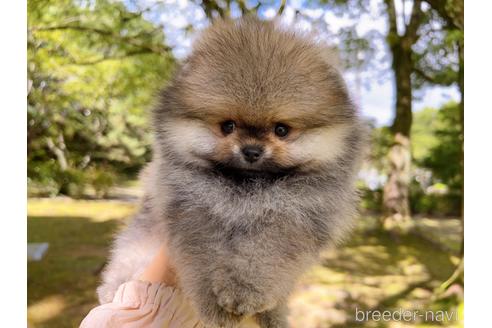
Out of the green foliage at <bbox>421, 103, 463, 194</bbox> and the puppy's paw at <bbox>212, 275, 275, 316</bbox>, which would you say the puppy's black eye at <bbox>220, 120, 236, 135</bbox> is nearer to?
the puppy's paw at <bbox>212, 275, 275, 316</bbox>

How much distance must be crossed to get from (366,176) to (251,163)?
1622 millimetres

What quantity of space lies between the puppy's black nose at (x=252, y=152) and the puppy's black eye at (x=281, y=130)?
0.16ft

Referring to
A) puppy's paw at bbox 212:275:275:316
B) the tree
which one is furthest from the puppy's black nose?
the tree

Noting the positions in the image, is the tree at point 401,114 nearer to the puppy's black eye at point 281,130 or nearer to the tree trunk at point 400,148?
the tree trunk at point 400,148

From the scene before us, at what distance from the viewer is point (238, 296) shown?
2.65 feet


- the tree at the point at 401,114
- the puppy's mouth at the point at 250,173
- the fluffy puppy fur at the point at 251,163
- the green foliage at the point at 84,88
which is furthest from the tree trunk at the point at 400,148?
the puppy's mouth at the point at 250,173

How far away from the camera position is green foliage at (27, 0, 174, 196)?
7.56ft

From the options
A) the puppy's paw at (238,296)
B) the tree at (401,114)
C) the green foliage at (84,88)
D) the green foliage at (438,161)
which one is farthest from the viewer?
the green foliage at (438,161)

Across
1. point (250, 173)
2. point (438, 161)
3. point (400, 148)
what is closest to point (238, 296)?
point (250, 173)

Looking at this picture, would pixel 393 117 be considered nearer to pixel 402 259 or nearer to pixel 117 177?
pixel 402 259

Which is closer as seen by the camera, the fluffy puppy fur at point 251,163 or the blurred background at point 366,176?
the fluffy puppy fur at point 251,163

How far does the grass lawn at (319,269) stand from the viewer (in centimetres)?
274

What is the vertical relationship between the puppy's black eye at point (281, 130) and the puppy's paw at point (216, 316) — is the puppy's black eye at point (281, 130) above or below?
above

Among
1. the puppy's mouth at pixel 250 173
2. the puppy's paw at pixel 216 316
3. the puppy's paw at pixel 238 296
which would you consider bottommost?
the puppy's paw at pixel 216 316
